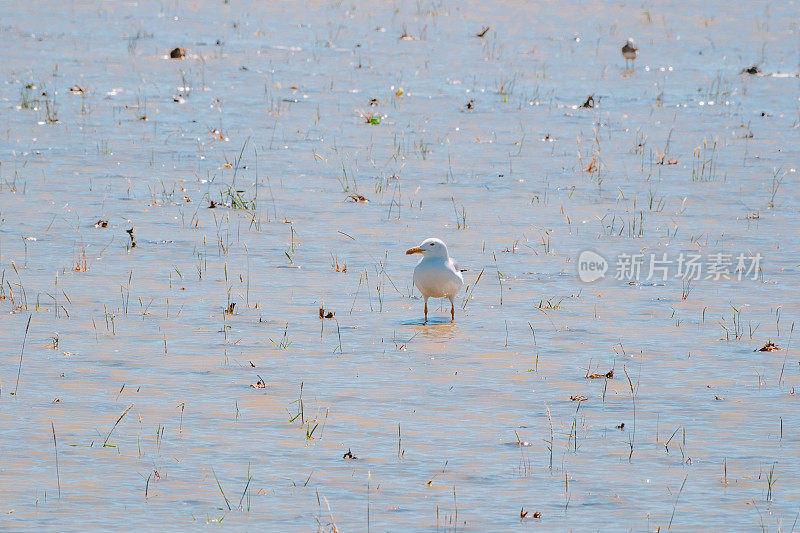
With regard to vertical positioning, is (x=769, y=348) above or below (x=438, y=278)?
below

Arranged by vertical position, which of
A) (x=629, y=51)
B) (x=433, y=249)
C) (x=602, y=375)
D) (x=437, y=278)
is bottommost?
(x=602, y=375)

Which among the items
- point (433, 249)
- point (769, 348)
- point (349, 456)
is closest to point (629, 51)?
point (433, 249)

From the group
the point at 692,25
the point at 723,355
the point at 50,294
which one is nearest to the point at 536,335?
the point at 723,355

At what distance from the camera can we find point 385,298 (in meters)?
11.1

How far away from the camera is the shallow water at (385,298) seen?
6.71 metres

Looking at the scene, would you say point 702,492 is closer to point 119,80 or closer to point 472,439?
point 472,439

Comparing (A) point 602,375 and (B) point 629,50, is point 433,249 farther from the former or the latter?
(B) point 629,50

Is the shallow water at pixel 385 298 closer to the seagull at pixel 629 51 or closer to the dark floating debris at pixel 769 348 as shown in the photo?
the dark floating debris at pixel 769 348

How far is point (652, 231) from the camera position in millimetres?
13938

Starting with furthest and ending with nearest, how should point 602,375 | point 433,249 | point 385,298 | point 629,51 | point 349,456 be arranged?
point 629,51 < point 385,298 < point 433,249 < point 602,375 < point 349,456

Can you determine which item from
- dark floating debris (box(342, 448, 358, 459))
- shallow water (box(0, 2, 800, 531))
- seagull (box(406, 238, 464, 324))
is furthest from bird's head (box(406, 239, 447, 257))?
dark floating debris (box(342, 448, 358, 459))

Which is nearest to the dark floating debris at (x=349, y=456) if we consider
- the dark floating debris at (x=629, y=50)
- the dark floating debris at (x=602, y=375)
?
the dark floating debris at (x=602, y=375)

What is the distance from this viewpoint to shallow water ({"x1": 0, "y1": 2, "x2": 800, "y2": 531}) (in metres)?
6.71

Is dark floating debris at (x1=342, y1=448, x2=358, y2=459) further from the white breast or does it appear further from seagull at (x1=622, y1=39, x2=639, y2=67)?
seagull at (x1=622, y1=39, x2=639, y2=67)
